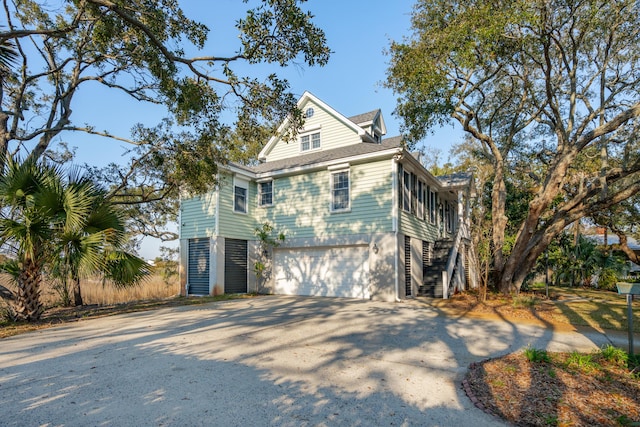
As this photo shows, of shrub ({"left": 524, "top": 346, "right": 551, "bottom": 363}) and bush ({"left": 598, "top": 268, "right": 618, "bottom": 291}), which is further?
bush ({"left": 598, "top": 268, "right": 618, "bottom": 291})

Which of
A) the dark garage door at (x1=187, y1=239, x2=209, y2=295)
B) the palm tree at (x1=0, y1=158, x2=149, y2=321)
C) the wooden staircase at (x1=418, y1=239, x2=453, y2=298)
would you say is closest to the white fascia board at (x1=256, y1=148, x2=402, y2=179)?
the dark garage door at (x1=187, y1=239, x2=209, y2=295)

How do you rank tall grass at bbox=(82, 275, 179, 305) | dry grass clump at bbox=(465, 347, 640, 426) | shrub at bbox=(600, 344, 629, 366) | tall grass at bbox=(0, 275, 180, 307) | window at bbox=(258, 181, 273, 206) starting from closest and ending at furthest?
1. dry grass clump at bbox=(465, 347, 640, 426)
2. shrub at bbox=(600, 344, 629, 366)
3. tall grass at bbox=(0, 275, 180, 307)
4. tall grass at bbox=(82, 275, 179, 305)
5. window at bbox=(258, 181, 273, 206)

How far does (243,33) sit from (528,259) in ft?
40.3

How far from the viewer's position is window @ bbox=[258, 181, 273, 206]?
639 inches

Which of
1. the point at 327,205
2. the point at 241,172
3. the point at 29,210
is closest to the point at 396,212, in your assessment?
the point at 327,205

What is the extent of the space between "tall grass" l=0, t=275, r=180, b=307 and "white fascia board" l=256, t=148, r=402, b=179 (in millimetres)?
6454

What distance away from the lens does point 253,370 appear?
4.85 m

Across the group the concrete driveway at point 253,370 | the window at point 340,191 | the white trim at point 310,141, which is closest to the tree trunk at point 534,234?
the concrete driveway at point 253,370

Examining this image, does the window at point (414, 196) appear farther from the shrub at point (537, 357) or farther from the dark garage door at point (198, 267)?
the shrub at point (537, 357)

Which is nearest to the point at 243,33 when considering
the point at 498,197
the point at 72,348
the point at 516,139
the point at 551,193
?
the point at 72,348

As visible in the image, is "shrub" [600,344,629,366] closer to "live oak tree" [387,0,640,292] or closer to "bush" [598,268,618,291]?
"live oak tree" [387,0,640,292]

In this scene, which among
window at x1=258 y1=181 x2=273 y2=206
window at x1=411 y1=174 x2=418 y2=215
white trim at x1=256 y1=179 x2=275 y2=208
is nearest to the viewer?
window at x1=411 y1=174 x2=418 y2=215

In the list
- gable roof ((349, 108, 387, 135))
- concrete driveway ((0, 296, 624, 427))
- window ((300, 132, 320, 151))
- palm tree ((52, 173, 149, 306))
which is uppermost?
Answer: gable roof ((349, 108, 387, 135))

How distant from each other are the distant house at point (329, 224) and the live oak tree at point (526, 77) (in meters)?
2.48
